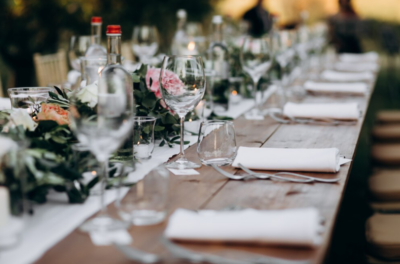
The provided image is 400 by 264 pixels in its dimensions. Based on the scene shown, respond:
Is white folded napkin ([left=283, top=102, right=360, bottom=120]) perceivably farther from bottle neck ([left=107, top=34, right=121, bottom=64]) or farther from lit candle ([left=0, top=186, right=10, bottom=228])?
lit candle ([left=0, top=186, right=10, bottom=228])

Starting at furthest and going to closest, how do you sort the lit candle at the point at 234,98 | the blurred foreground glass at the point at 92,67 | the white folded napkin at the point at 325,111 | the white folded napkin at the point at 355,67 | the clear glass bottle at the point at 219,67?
the white folded napkin at the point at 355,67 → the lit candle at the point at 234,98 → the clear glass bottle at the point at 219,67 → the white folded napkin at the point at 325,111 → the blurred foreground glass at the point at 92,67

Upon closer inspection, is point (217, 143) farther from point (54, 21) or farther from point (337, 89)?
point (54, 21)

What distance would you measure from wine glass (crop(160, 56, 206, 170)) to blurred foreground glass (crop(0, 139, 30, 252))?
0.51 m

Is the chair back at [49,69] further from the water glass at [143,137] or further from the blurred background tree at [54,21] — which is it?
the water glass at [143,137]

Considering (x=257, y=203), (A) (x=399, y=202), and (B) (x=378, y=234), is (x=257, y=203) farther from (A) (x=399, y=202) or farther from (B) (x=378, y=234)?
(A) (x=399, y=202)

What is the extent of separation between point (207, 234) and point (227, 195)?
264mm

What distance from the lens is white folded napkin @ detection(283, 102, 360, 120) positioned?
1960 mm

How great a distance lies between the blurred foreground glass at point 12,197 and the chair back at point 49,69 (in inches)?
107

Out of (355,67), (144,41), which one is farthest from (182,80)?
(355,67)

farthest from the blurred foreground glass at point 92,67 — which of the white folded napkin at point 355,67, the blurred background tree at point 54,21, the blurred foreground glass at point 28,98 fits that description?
the blurred background tree at point 54,21

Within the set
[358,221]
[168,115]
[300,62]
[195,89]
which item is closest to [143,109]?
[168,115]

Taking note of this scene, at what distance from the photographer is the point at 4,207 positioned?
0.77 metres

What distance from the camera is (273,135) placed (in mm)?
1741

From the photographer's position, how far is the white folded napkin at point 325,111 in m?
1.96
